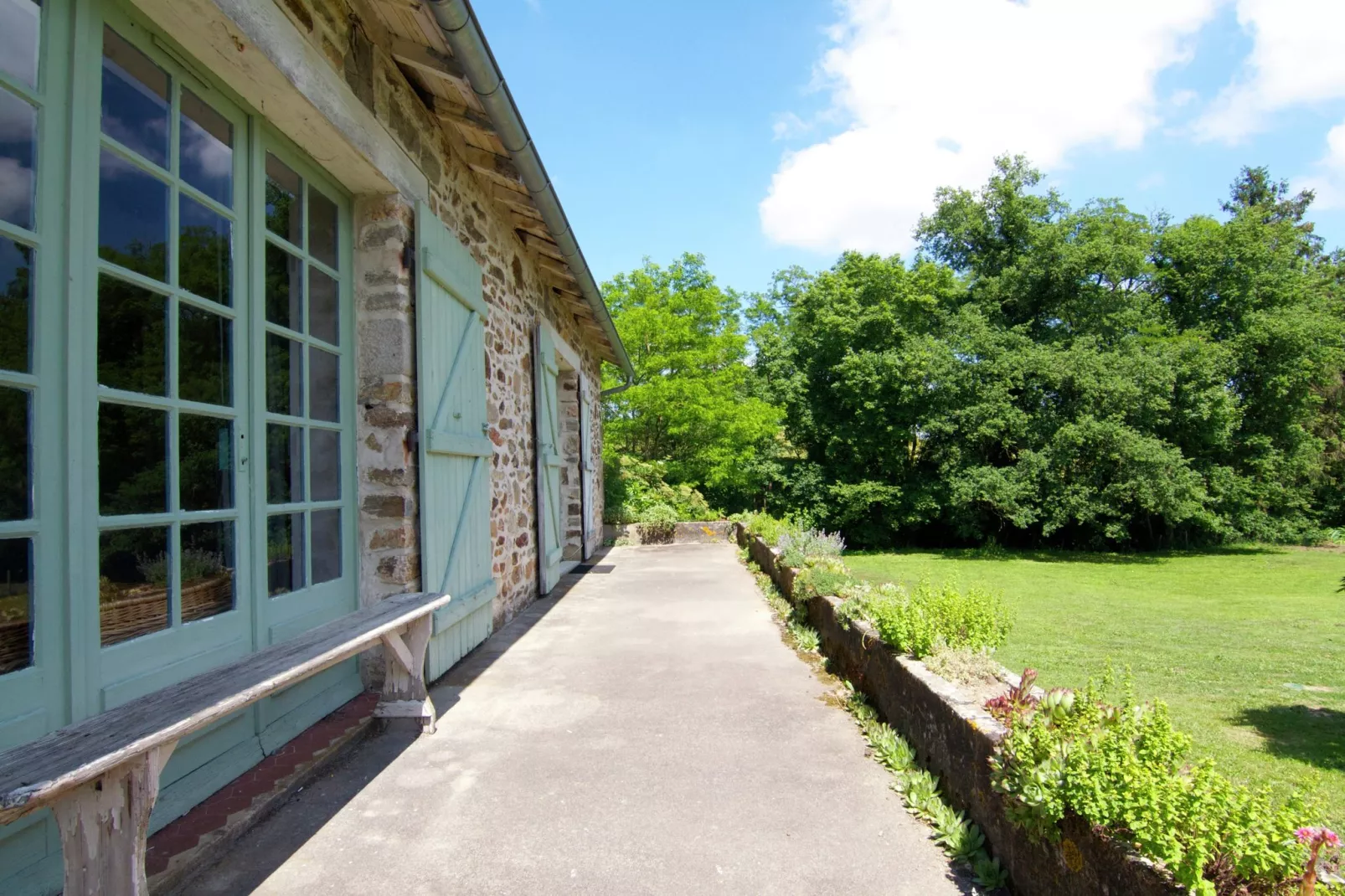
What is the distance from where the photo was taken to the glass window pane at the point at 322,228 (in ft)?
11.8

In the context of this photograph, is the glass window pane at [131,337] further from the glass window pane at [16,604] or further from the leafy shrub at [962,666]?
the leafy shrub at [962,666]

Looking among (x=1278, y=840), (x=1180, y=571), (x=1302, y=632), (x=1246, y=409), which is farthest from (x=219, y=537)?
(x=1246, y=409)

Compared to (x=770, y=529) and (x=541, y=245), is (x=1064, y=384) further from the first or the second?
(x=541, y=245)

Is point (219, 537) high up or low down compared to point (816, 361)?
down

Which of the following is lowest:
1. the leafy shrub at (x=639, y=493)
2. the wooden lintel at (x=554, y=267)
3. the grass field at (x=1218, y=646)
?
the grass field at (x=1218, y=646)

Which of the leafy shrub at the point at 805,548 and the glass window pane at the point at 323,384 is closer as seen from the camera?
the glass window pane at the point at 323,384

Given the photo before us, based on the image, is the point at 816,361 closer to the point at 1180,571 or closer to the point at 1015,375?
the point at 1015,375

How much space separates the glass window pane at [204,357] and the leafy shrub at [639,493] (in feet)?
36.1

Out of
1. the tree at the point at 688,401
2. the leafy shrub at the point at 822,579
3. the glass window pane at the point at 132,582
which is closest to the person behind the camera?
the glass window pane at the point at 132,582

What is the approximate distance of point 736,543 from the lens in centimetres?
1316

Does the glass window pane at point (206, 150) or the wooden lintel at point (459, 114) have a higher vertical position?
the wooden lintel at point (459, 114)

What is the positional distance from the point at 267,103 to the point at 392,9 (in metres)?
0.96

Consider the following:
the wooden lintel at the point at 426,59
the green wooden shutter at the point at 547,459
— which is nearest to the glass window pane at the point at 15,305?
the wooden lintel at the point at 426,59

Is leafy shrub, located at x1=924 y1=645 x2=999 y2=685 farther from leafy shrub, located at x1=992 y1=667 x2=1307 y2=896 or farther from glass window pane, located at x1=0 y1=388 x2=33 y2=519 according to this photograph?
glass window pane, located at x1=0 y1=388 x2=33 y2=519
